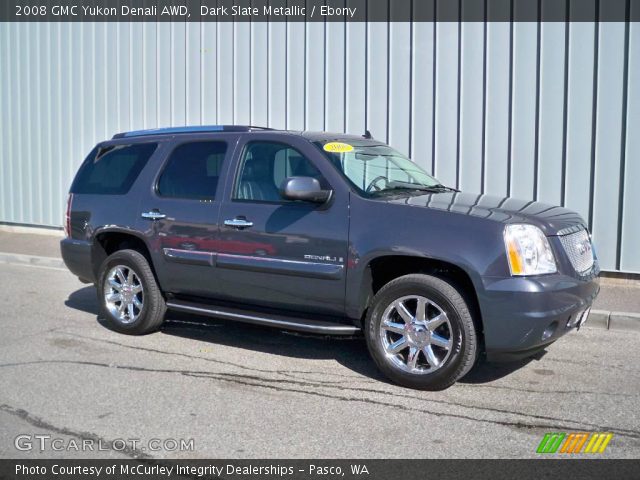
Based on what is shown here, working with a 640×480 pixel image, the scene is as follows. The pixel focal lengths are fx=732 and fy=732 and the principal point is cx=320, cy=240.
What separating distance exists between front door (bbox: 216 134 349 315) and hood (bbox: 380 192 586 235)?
0.55 m

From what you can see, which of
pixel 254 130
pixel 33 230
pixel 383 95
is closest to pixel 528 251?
pixel 254 130

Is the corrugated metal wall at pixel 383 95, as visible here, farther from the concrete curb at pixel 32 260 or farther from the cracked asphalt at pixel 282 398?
the cracked asphalt at pixel 282 398

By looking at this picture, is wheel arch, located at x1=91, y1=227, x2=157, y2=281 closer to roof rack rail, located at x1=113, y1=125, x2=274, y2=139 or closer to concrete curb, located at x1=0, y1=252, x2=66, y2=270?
roof rack rail, located at x1=113, y1=125, x2=274, y2=139

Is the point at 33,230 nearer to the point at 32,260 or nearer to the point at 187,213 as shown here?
the point at 32,260

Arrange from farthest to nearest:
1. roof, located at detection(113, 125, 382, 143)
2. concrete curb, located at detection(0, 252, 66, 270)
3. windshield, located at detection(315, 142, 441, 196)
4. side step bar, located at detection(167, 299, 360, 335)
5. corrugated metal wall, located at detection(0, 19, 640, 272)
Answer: concrete curb, located at detection(0, 252, 66, 270) < corrugated metal wall, located at detection(0, 19, 640, 272) < roof, located at detection(113, 125, 382, 143) < windshield, located at detection(315, 142, 441, 196) < side step bar, located at detection(167, 299, 360, 335)

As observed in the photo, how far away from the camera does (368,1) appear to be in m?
10.4

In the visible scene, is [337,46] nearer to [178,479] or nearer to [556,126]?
[556,126]

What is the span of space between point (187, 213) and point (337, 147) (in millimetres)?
1421

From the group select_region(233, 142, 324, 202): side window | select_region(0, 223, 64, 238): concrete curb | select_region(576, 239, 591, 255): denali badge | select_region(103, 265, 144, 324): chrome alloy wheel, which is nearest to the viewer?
select_region(576, 239, 591, 255): denali badge

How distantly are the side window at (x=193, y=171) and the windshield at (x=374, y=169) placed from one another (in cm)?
100

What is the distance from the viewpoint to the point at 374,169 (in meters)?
5.98

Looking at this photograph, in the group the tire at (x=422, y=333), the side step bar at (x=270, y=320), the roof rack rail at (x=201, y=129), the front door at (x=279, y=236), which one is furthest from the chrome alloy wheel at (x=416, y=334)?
the roof rack rail at (x=201, y=129)

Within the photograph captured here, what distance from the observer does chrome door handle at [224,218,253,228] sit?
5.86 metres

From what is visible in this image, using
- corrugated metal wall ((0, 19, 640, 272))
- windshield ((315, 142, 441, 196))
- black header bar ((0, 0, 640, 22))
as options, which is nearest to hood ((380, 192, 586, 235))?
windshield ((315, 142, 441, 196))
